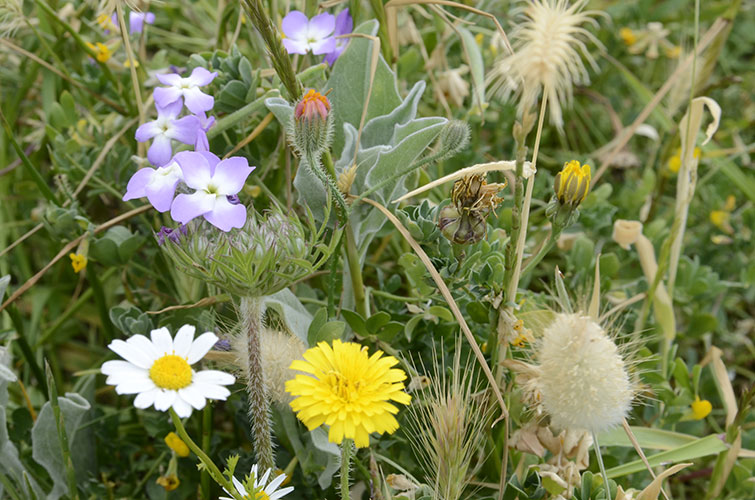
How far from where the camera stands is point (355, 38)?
1.16 metres

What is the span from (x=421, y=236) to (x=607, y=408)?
31 centimetres

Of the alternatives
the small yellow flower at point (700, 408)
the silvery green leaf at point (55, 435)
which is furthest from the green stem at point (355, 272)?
the small yellow flower at point (700, 408)

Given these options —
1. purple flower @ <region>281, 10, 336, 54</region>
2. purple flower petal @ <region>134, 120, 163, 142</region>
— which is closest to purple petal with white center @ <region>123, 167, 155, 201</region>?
purple flower petal @ <region>134, 120, 163, 142</region>

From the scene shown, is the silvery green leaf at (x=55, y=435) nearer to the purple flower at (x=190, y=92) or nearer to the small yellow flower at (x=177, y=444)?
the small yellow flower at (x=177, y=444)

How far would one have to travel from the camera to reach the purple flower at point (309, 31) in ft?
3.78

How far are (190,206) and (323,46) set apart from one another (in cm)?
42

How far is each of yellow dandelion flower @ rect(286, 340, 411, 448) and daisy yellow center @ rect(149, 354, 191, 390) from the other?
0.11m

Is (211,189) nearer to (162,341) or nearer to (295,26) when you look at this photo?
(162,341)

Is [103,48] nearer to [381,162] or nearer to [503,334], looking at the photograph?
[381,162]

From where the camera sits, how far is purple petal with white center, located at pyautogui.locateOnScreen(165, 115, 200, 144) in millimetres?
1013

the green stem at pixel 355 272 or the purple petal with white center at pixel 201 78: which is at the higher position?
the purple petal with white center at pixel 201 78

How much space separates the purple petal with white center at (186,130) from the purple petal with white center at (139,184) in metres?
0.09

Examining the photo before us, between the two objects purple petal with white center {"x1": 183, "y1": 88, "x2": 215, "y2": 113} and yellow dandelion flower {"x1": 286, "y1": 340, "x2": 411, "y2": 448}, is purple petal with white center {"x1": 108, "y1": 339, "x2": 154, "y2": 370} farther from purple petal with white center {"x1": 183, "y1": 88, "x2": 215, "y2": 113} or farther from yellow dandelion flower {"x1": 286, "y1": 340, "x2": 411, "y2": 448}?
purple petal with white center {"x1": 183, "y1": 88, "x2": 215, "y2": 113}

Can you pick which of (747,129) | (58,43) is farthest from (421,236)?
(747,129)
